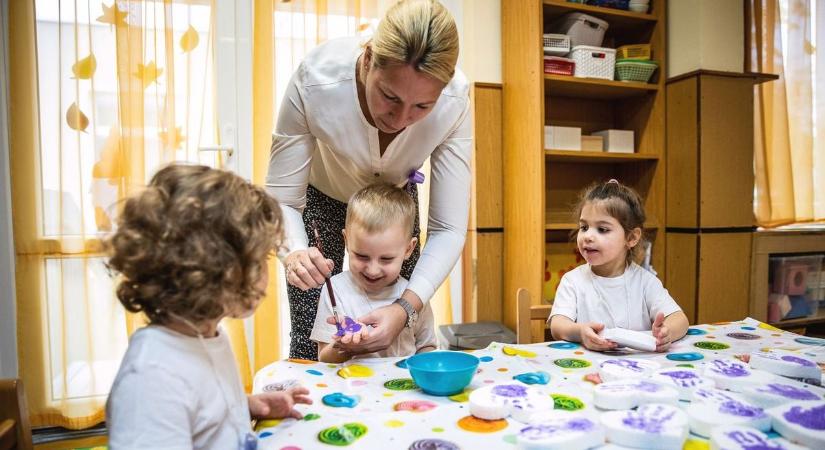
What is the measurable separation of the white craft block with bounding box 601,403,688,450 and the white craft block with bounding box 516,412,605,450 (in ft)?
0.07

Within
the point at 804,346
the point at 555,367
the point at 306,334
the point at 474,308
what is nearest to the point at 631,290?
the point at 804,346

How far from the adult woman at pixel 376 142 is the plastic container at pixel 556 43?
140cm

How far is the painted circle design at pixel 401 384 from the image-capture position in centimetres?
99

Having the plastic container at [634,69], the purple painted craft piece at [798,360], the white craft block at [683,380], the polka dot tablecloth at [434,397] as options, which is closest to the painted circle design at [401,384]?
the polka dot tablecloth at [434,397]

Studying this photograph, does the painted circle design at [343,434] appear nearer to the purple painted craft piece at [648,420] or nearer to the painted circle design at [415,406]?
the painted circle design at [415,406]

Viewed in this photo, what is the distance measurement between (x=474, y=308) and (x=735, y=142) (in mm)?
1631

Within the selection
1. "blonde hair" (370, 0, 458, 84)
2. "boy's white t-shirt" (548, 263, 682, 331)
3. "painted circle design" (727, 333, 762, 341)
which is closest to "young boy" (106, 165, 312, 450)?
"blonde hair" (370, 0, 458, 84)

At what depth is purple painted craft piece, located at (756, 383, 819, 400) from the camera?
0.87 m

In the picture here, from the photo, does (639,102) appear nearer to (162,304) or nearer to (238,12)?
(238,12)

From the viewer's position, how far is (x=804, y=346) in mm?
1292

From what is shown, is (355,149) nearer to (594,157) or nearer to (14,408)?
(14,408)

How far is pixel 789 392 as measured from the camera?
2.89 ft

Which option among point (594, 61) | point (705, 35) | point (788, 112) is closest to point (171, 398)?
point (594, 61)

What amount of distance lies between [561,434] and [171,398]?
0.52 metres
